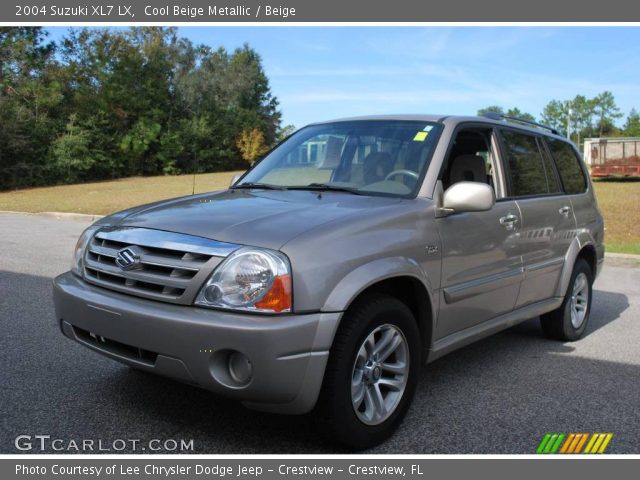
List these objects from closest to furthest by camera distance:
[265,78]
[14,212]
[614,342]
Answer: [614,342] < [14,212] < [265,78]

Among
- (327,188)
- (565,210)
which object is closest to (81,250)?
(327,188)

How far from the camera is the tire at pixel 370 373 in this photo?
288 cm

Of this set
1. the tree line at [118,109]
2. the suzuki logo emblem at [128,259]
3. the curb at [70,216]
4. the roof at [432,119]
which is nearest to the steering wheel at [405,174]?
the roof at [432,119]

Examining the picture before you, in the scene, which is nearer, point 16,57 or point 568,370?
point 568,370

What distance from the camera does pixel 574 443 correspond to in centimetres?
335

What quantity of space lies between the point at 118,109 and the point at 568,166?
135ft

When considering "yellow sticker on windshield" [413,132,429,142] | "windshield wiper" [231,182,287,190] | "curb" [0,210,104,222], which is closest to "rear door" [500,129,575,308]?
"yellow sticker on windshield" [413,132,429,142]

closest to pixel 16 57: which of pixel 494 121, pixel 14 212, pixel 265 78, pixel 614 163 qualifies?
pixel 14 212

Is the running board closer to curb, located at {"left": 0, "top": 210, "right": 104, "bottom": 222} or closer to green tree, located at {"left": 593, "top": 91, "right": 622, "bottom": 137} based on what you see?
curb, located at {"left": 0, "top": 210, "right": 104, "bottom": 222}

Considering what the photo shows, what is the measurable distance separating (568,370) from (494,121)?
6.48 ft

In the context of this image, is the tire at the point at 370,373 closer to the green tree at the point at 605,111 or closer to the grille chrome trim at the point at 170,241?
the grille chrome trim at the point at 170,241

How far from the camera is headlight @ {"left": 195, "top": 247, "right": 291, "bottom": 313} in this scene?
8.96 ft
